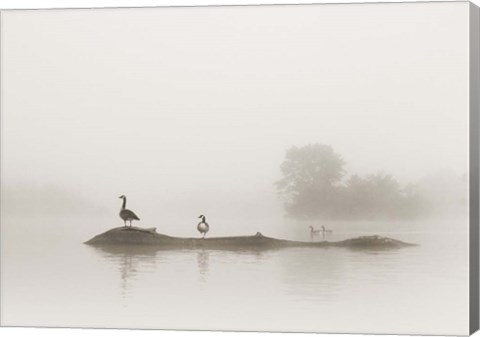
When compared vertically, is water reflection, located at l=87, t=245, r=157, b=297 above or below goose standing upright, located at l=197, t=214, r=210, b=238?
below

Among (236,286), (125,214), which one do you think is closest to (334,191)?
(236,286)

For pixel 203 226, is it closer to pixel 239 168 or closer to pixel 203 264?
pixel 203 264

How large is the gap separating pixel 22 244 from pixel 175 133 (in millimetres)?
1498

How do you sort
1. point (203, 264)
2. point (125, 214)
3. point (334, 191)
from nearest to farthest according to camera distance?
1. point (334, 191)
2. point (203, 264)
3. point (125, 214)

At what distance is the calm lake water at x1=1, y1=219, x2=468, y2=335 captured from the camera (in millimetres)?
10375

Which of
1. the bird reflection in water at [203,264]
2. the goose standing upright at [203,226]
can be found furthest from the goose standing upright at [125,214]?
the bird reflection in water at [203,264]

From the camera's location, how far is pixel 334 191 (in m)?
10.6

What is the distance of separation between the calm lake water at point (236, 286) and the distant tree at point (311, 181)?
10.6 inches

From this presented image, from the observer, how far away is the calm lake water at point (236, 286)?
10375 millimetres

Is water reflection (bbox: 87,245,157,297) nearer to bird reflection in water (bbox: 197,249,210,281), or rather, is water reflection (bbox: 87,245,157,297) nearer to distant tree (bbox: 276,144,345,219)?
bird reflection in water (bbox: 197,249,210,281)

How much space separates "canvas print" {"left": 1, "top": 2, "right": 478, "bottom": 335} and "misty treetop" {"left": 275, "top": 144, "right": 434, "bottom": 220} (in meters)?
0.01

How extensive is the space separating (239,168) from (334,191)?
2.42 ft

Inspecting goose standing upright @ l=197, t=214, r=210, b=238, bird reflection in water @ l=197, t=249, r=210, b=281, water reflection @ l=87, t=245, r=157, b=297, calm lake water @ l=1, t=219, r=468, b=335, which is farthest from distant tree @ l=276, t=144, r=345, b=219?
water reflection @ l=87, t=245, r=157, b=297

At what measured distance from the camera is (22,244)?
36.3ft
